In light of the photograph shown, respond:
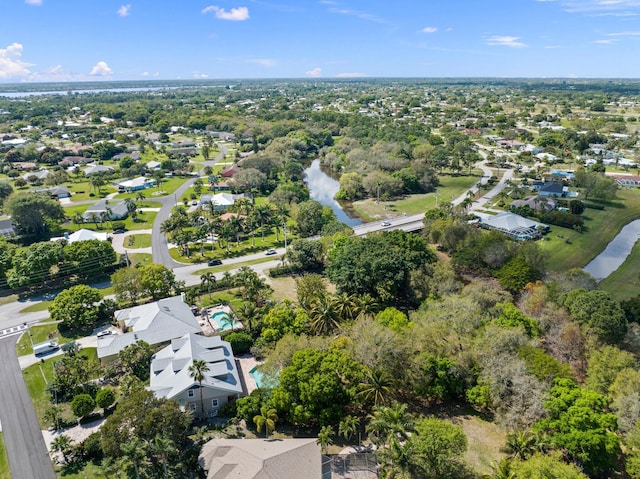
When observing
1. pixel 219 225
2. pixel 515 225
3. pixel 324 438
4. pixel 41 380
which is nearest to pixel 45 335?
pixel 41 380

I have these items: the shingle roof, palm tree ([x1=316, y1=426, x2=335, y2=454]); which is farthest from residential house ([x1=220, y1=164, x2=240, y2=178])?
palm tree ([x1=316, y1=426, x2=335, y2=454])

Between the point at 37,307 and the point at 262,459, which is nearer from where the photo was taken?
the point at 262,459

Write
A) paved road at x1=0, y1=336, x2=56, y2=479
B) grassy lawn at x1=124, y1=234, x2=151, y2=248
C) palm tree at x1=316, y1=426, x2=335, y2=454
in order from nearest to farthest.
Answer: palm tree at x1=316, y1=426, x2=335, y2=454 → paved road at x1=0, y1=336, x2=56, y2=479 → grassy lawn at x1=124, y1=234, x2=151, y2=248

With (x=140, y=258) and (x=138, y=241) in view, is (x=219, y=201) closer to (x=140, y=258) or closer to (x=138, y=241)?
(x=138, y=241)

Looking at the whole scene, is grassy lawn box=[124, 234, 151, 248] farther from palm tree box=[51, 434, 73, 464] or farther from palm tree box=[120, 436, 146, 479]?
palm tree box=[120, 436, 146, 479]

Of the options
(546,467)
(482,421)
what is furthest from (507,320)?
(546,467)

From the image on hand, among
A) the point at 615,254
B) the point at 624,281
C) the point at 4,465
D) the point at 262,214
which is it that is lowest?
the point at 615,254

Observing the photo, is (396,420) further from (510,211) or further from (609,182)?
(609,182)
